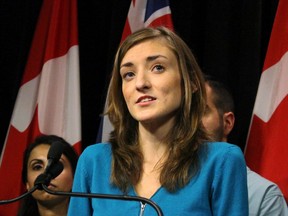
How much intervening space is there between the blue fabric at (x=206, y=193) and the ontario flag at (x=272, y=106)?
1252 mm

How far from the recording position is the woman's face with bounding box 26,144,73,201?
285cm

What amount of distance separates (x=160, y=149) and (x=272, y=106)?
1333 millimetres

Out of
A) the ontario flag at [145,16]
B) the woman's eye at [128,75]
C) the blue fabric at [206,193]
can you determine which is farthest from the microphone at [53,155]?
the ontario flag at [145,16]

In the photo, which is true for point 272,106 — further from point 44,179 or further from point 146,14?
point 44,179

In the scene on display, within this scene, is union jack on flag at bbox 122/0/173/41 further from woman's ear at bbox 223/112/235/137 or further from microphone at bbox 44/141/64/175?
microphone at bbox 44/141/64/175

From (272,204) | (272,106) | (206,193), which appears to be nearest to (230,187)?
(206,193)

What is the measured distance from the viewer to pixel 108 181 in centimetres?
165

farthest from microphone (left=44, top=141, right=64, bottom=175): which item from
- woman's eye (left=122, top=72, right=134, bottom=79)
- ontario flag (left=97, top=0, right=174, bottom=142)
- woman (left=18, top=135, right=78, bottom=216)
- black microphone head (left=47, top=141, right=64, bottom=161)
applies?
ontario flag (left=97, top=0, right=174, bottom=142)

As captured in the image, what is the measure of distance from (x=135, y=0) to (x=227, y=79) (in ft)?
2.42

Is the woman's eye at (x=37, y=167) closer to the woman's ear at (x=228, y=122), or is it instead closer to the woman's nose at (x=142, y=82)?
the woman's ear at (x=228, y=122)

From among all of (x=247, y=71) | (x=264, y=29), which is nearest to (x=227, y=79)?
(x=247, y=71)

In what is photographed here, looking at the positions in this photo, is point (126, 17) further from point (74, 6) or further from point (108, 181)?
point (108, 181)

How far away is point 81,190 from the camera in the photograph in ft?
5.53

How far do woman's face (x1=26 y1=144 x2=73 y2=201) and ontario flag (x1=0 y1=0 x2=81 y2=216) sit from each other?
1.14 feet
